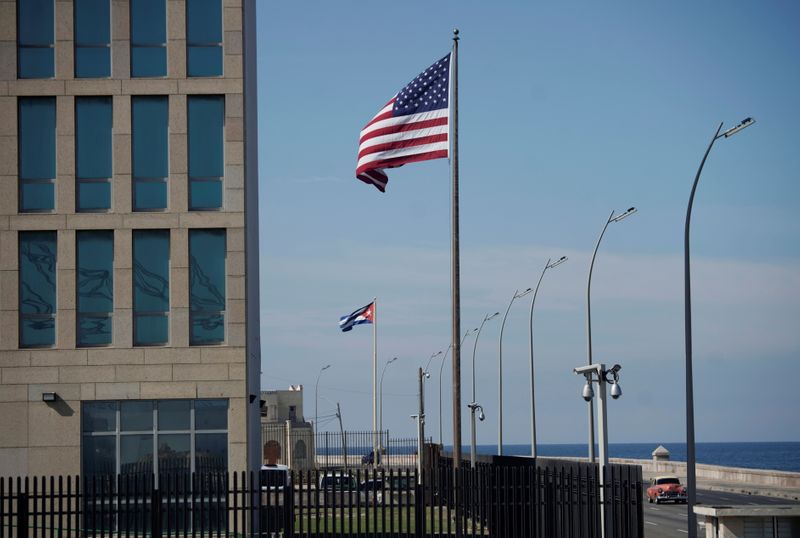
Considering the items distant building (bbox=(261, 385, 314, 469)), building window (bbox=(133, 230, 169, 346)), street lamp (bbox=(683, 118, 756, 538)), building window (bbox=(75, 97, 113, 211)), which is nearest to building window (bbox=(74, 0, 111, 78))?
building window (bbox=(75, 97, 113, 211))

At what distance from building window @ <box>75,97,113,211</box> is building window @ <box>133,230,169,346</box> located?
139cm

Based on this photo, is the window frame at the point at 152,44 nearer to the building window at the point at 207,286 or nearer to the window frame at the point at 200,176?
the window frame at the point at 200,176

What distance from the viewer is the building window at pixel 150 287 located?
98.4ft

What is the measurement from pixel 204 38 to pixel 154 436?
10.2 metres

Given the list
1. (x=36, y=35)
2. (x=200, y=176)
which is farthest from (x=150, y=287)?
(x=36, y=35)

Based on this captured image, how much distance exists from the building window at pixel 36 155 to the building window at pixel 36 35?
102 centimetres

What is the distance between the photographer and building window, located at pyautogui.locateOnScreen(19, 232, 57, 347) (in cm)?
2978

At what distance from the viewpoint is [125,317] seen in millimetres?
29812

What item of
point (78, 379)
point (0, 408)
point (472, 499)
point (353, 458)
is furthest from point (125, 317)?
point (353, 458)

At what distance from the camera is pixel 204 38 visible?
30891 mm

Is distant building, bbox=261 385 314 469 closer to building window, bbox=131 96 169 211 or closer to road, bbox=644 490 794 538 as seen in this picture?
road, bbox=644 490 794 538

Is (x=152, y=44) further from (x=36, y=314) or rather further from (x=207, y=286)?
(x=36, y=314)

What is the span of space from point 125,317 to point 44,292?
2133mm

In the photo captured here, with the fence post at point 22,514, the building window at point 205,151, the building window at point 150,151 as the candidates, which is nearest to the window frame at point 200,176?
the building window at point 205,151
